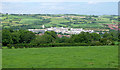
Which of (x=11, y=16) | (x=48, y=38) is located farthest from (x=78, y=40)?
(x=11, y=16)

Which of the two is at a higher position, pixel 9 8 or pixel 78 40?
pixel 9 8

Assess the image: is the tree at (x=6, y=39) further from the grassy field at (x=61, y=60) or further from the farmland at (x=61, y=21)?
the farmland at (x=61, y=21)

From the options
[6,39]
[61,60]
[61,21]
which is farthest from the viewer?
[61,21]

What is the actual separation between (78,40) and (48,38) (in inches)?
211

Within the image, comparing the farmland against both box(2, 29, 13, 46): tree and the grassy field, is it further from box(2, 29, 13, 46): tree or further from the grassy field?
the grassy field

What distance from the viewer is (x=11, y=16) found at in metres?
69.1

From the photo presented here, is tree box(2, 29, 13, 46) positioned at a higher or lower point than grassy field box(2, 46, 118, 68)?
higher

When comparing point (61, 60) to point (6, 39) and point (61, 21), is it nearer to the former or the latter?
point (6, 39)

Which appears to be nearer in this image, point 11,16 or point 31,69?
point 31,69

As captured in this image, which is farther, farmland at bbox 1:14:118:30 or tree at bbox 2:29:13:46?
farmland at bbox 1:14:118:30

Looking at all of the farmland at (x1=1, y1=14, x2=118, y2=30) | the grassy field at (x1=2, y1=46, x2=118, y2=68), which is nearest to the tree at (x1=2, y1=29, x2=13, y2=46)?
the grassy field at (x1=2, y1=46, x2=118, y2=68)

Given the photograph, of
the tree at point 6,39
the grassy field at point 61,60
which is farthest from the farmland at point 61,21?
the grassy field at point 61,60

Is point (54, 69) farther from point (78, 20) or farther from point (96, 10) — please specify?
point (78, 20)

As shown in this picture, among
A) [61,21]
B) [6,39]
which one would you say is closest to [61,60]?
[6,39]
